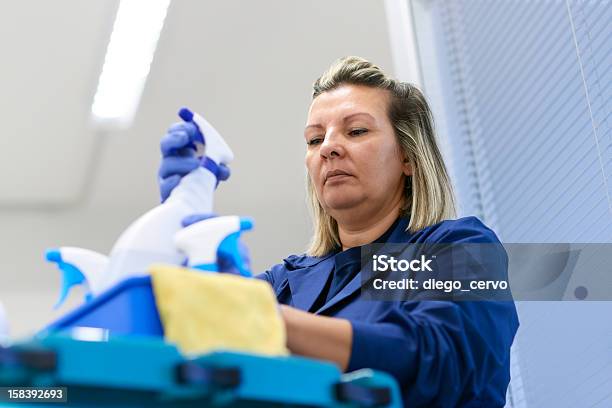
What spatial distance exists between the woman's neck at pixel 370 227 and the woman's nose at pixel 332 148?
12cm

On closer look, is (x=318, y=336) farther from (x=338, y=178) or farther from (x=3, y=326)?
(x=338, y=178)

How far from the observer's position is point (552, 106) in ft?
6.37

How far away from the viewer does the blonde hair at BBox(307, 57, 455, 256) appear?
1500 millimetres

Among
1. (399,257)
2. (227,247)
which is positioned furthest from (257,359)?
(399,257)

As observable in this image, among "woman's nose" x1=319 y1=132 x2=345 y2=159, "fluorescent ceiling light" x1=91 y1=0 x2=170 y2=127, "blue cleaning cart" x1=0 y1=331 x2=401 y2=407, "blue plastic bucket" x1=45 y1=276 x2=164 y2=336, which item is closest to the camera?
"blue cleaning cart" x1=0 y1=331 x2=401 y2=407

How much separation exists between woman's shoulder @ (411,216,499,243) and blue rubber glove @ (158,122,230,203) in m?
0.38

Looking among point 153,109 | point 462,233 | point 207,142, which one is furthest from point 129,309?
point 153,109

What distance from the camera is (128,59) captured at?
3.20 m

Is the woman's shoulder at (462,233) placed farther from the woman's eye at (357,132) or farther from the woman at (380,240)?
the woman's eye at (357,132)

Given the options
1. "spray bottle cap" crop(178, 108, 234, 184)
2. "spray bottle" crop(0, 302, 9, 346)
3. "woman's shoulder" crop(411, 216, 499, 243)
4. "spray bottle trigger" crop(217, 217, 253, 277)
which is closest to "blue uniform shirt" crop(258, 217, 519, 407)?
"woman's shoulder" crop(411, 216, 499, 243)

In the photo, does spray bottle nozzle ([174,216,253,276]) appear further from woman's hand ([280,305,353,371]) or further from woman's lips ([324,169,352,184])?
woman's lips ([324,169,352,184])

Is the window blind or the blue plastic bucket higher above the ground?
the window blind

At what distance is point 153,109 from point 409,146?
239cm

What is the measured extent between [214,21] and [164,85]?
0.48 metres
